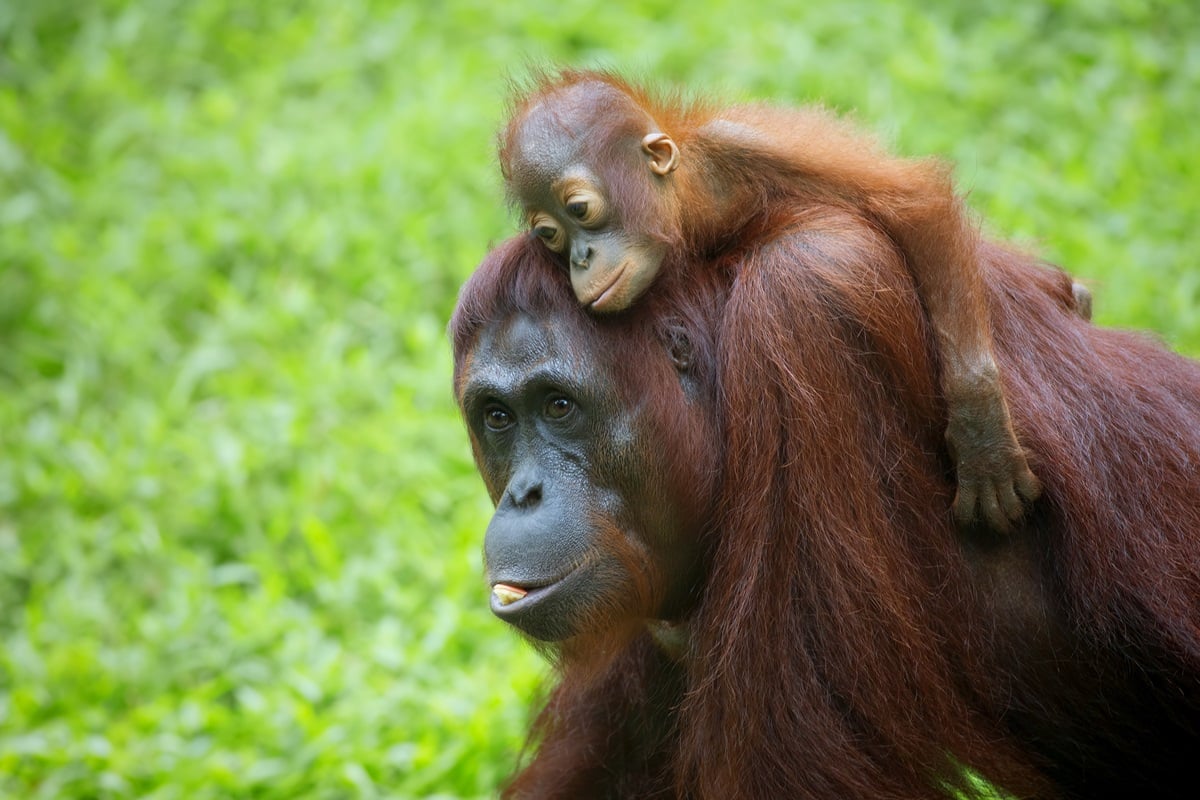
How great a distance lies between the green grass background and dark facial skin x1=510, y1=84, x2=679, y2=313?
30.7 inches

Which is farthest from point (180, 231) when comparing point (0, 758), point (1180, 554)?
point (1180, 554)

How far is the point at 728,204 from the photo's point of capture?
Result: 3.61m

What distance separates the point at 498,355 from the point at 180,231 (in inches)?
185

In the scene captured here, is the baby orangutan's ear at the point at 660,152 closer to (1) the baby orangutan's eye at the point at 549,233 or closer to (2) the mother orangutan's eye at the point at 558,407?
(1) the baby orangutan's eye at the point at 549,233

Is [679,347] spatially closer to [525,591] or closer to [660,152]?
[660,152]

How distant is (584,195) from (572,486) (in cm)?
76

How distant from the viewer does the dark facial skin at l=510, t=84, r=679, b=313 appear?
3385 mm

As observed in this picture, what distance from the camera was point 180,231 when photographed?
Answer: 24.9 ft

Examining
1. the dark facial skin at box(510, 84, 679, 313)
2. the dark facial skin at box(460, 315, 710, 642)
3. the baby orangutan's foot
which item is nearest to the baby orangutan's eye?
the dark facial skin at box(510, 84, 679, 313)

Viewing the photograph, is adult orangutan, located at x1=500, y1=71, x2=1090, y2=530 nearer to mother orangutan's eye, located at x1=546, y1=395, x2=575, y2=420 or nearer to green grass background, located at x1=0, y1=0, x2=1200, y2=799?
mother orangutan's eye, located at x1=546, y1=395, x2=575, y2=420

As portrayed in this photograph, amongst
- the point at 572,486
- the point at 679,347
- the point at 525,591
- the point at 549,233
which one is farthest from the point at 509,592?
the point at 549,233

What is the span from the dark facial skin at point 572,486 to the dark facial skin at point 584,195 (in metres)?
0.17

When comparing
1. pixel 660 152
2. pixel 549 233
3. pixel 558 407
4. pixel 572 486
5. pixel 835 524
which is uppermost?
pixel 660 152

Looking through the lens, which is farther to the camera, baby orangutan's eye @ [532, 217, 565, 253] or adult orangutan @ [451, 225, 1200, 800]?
baby orangutan's eye @ [532, 217, 565, 253]
